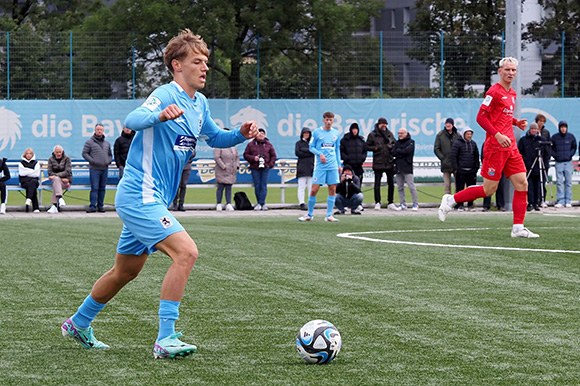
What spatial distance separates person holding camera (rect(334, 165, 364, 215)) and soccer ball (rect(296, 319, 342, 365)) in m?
14.6

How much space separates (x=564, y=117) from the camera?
25.5 metres

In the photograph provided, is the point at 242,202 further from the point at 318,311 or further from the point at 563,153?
the point at 318,311

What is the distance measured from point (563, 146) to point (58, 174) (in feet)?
38.2

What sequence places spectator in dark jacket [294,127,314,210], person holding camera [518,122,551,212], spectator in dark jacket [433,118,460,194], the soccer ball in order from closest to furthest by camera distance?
the soccer ball < person holding camera [518,122,551,212] < spectator in dark jacket [433,118,460,194] < spectator in dark jacket [294,127,314,210]

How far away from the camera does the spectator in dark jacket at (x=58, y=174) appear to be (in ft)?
72.5

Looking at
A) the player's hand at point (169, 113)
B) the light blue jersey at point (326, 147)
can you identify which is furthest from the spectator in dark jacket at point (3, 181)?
the player's hand at point (169, 113)

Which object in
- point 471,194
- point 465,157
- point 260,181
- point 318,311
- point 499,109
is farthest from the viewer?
point 260,181

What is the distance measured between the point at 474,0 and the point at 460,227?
21.1 metres

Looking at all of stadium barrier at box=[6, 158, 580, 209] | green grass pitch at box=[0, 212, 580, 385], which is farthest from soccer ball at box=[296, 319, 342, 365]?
stadium barrier at box=[6, 158, 580, 209]

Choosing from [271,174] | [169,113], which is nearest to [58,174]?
[271,174]

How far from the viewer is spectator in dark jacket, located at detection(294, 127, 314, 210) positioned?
2233 cm

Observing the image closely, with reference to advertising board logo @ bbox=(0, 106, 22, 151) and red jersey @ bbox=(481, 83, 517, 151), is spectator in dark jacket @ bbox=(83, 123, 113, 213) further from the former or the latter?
red jersey @ bbox=(481, 83, 517, 151)

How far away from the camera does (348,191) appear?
66.6ft

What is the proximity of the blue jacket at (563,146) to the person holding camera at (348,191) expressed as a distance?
516 centimetres
